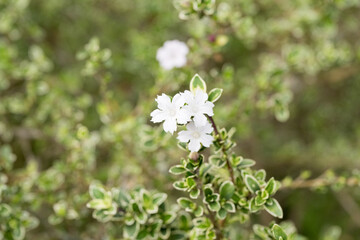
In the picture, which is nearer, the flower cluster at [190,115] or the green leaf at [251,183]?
the flower cluster at [190,115]

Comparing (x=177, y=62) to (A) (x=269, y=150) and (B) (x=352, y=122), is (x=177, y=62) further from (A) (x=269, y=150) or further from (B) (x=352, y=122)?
(B) (x=352, y=122)

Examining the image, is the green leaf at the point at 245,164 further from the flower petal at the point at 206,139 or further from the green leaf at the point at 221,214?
the flower petal at the point at 206,139

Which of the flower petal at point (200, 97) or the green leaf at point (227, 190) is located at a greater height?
the flower petal at point (200, 97)

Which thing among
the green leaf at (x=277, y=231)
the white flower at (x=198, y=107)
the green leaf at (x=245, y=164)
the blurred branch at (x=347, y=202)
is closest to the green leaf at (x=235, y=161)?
the green leaf at (x=245, y=164)

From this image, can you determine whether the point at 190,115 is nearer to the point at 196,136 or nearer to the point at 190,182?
the point at 196,136

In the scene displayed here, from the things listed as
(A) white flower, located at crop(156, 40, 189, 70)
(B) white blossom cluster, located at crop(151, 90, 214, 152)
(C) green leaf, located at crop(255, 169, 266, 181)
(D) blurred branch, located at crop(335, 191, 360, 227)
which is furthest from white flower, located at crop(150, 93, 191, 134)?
(D) blurred branch, located at crop(335, 191, 360, 227)

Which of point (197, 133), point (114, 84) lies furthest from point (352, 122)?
point (197, 133)

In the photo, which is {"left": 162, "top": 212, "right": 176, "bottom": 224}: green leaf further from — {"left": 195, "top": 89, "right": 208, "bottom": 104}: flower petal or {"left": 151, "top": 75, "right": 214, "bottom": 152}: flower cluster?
{"left": 195, "top": 89, "right": 208, "bottom": 104}: flower petal
